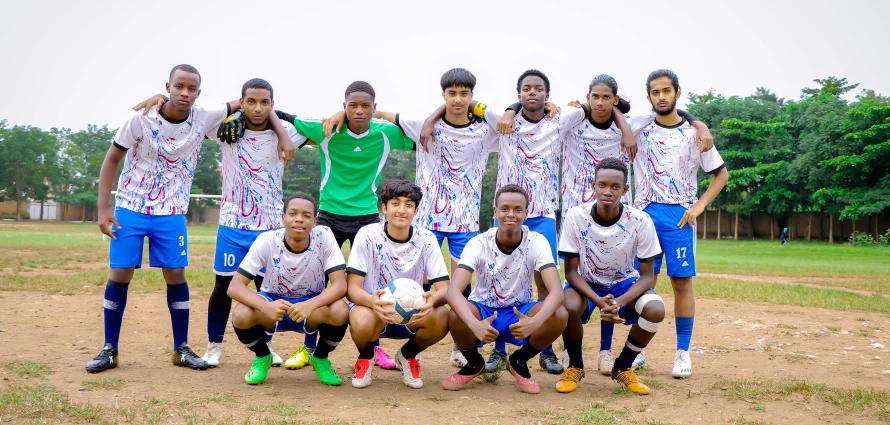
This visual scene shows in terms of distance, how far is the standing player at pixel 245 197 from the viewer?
5.83m

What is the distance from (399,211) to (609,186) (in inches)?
64.5

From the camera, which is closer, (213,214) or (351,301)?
(351,301)

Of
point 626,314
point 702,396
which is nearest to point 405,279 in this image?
point 626,314

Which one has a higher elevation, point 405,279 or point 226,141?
point 226,141

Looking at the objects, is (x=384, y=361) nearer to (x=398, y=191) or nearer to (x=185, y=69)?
(x=398, y=191)

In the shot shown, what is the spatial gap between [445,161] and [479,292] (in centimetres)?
139

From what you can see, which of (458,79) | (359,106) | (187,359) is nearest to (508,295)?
(458,79)

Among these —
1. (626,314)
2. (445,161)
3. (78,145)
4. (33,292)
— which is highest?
(78,145)

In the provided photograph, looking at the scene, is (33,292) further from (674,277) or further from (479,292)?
(674,277)

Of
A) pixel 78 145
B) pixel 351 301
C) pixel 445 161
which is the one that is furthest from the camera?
pixel 78 145

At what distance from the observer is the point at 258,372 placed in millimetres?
5121

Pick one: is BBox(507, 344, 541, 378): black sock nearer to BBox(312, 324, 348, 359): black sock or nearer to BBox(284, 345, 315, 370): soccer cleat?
BBox(312, 324, 348, 359): black sock

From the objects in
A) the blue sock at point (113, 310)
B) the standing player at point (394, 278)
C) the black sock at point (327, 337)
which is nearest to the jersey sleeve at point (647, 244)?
the standing player at point (394, 278)

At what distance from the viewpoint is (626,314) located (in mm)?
5395
